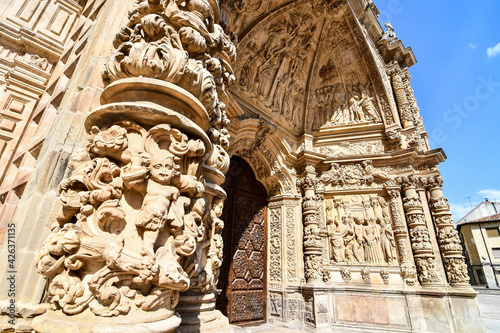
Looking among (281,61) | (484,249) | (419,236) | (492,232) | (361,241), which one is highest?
(281,61)

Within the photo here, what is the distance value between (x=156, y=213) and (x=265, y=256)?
468cm

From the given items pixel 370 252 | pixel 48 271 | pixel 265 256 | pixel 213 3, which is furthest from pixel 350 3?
pixel 48 271

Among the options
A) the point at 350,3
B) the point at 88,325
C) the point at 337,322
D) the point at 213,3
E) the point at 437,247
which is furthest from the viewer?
the point at 350,3

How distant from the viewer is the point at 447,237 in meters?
4.98

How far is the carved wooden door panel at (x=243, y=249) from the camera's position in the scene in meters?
4.57

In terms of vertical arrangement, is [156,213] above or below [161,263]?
above

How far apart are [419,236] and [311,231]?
221 centimetres

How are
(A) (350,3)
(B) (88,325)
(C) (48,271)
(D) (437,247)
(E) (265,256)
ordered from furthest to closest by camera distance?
(A) (350,3)
(E) (265,256)
(D) (437,247)
(C) (48,271)
(B) (88,325)

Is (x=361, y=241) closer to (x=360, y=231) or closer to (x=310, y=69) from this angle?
(x=360, y=231)

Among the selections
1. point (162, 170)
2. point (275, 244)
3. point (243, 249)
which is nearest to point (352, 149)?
point (275, 244)

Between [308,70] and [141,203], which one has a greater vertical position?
[308,70]

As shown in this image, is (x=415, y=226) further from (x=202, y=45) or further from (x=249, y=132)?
(x=202, y=45)

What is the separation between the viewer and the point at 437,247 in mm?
5059

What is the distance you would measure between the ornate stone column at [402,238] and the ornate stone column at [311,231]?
1.59 m
